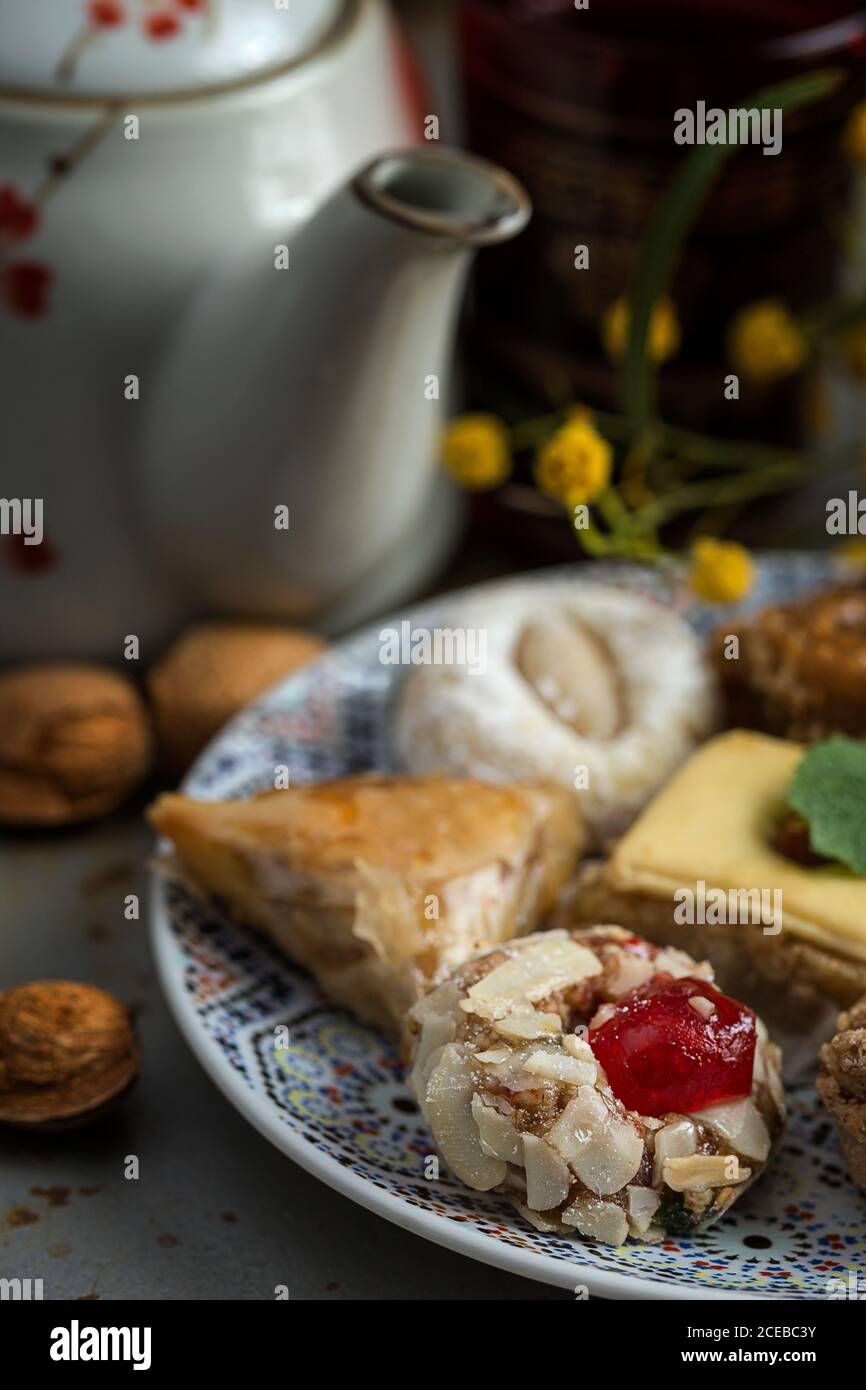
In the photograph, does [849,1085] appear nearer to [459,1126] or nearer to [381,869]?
[459,1126]

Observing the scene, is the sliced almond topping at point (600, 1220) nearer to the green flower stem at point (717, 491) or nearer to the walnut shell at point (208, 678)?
the walnut shell at point (208, 678)

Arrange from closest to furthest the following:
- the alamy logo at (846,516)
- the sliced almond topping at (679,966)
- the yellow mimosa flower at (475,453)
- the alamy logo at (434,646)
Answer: the sliced almond topping at (679,966) < the alamy logo at (434,646) < the yellow mimosa flower at (475,453) < the alamy logo at (846,516)

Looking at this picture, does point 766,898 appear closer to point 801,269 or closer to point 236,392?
point 236,392

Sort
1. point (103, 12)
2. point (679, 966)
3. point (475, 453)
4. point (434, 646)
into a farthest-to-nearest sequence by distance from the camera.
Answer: point (475, 453)
point (434, 646)
point (103, 12)
point (679, 966)

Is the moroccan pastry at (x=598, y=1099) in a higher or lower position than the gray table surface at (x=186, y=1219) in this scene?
higher

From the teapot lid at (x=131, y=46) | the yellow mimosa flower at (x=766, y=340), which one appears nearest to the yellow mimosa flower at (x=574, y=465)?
the yellow mimosa flower at (x=766, y=340)

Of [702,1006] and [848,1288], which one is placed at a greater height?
[702,1006]
